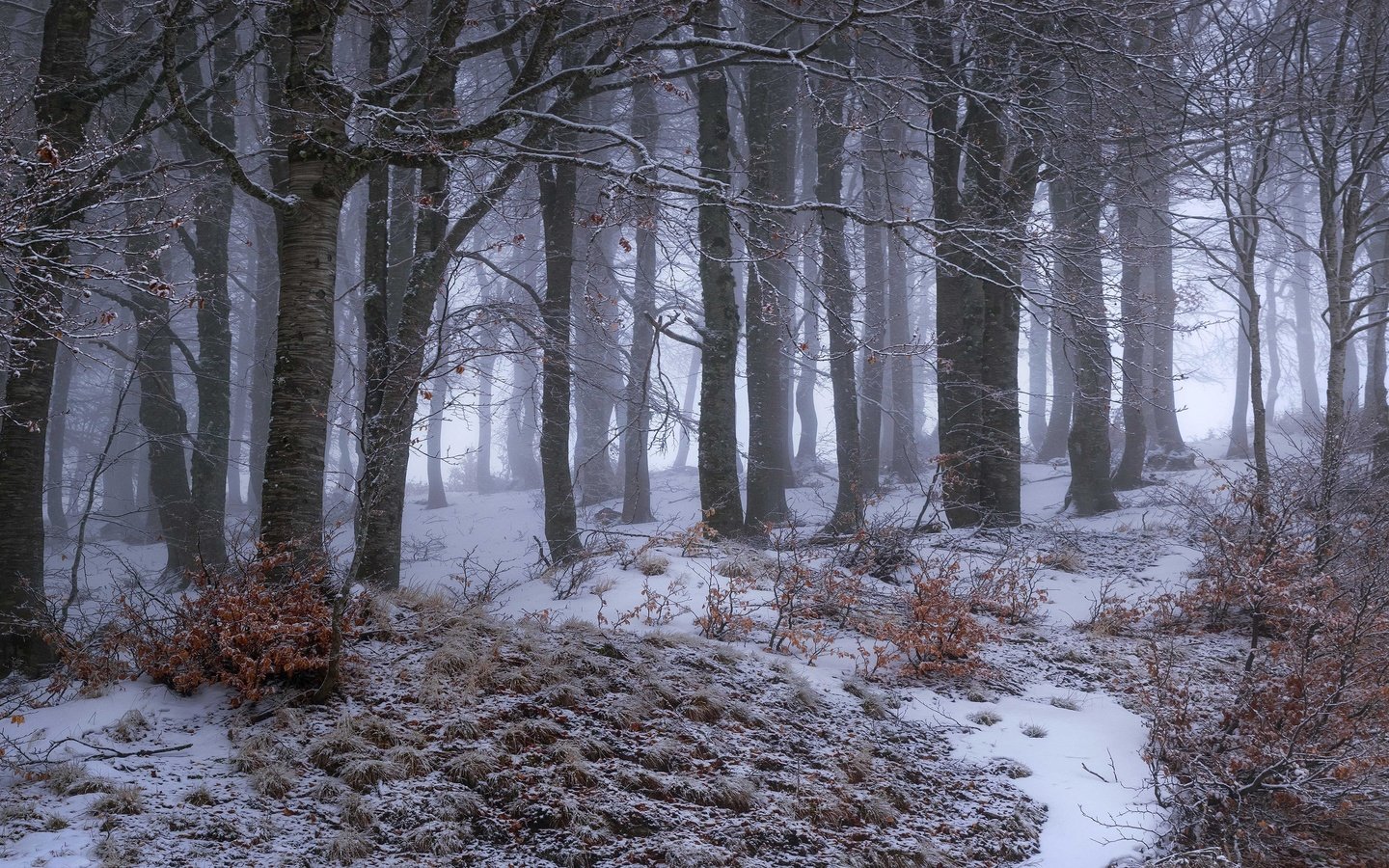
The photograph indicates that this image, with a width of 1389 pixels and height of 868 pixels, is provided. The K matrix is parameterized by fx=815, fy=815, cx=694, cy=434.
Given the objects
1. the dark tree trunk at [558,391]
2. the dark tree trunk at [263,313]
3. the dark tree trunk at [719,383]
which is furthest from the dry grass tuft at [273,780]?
the dark tree trunk at [263,313]

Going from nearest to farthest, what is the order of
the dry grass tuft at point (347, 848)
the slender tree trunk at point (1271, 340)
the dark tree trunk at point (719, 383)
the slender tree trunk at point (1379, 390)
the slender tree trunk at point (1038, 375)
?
the dry grass tuft at point (347, 848), the dark tree trunk at point (719, 383), the slender tree trunk at point (1379, 390), the slender tree trunk at point (1038, 375), the slender tree trunk at point (1271, 340)

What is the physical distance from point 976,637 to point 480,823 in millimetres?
3955

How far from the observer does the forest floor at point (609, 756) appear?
3635mm

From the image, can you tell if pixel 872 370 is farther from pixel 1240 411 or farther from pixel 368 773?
pixel 368 773

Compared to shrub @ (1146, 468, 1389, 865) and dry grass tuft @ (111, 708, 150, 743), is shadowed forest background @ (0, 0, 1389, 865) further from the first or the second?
dry grass tuft @ (111, 708, 150, 743)

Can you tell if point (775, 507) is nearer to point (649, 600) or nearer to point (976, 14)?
point (649, 600)

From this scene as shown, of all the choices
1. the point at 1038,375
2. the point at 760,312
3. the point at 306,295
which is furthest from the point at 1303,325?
the point at 306,295

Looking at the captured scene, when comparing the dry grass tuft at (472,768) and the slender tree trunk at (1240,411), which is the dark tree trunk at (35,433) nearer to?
the dry grass tuft at (472,768)

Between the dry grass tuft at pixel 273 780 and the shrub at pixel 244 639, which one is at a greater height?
the shrub at pixel 244 639

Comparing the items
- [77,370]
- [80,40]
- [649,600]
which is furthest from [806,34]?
[77,370]

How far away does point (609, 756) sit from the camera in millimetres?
4430

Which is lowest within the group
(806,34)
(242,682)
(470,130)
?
(242,682)

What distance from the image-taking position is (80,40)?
24.5 ft

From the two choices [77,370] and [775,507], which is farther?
[77,370]
